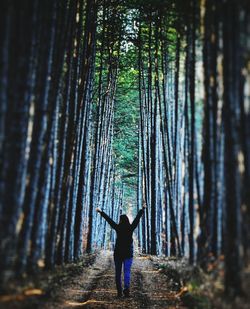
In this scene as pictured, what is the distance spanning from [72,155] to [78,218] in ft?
6.60

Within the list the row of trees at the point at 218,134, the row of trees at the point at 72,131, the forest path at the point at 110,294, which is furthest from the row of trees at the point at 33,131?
the row of trees at the point at 218,134

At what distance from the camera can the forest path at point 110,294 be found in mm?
5556

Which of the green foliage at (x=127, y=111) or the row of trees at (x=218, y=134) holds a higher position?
the green foliage at (x=127, y=111)

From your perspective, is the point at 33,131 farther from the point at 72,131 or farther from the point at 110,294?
the point at 110,294

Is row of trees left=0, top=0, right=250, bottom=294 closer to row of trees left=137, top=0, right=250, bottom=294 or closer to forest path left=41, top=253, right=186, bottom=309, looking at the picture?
row of trees left=137, top=0, right=250, bottom=294

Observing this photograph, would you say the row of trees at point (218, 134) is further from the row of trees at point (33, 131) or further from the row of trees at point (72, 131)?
the row of trees at point (33, 131)

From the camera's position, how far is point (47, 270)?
5.75 metres

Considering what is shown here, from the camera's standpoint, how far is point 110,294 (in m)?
6.70

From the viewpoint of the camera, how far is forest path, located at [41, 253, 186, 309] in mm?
5556

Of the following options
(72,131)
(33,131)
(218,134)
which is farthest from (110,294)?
(218,134)

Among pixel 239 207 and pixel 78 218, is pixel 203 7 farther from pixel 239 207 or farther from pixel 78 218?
pixel 78 218

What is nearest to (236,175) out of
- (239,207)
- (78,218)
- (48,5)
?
(239,207)

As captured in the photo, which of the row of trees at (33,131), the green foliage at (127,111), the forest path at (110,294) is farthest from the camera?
the green foliage at (127,111)

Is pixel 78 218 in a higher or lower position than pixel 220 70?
lower
